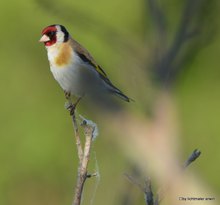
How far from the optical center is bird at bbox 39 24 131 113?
6.40 ft

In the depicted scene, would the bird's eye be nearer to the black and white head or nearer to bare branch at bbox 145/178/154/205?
the black and white head

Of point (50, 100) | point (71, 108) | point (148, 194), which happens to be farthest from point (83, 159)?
point (50, 100)

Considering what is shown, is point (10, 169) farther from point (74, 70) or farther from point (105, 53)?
point (74, 70)

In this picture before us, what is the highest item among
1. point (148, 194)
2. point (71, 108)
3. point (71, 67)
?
point (71, 67)

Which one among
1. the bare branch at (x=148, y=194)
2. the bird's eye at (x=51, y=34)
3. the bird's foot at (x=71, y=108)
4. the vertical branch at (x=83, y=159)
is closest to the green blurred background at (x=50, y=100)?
the bird's eye at (x=51, y=34)

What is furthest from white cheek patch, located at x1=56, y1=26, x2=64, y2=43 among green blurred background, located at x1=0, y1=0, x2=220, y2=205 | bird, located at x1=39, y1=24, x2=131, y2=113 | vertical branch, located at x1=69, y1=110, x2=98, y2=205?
green blurred background, located at x1=0, y1=0, x2=220, y2=205

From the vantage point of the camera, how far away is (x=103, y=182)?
2.86 m

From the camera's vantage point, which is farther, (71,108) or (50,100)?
(50,100)

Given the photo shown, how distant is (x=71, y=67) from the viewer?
2.07 meters

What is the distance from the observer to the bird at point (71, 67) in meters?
1.95

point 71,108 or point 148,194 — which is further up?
point 71,108

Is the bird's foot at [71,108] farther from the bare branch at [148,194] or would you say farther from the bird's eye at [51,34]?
the bare branch at [148,194]

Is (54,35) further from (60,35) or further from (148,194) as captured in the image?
Result: (148,194)

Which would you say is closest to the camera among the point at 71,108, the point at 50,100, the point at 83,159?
the point at 83,159
